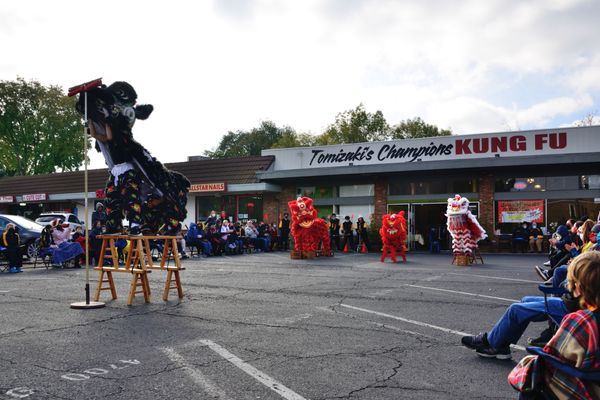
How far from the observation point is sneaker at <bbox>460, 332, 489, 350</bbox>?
5.51 metres

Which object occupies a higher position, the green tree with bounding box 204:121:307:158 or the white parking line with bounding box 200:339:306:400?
the green tree with bounding box 204:121:307:158

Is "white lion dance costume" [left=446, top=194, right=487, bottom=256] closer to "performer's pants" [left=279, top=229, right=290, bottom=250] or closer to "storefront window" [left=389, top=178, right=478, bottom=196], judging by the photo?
"storefront window" [left=389, top=178, right=478, bottom=196]

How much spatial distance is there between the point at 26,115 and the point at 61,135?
3.43m

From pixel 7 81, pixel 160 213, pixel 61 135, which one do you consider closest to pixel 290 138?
pixel 61 135

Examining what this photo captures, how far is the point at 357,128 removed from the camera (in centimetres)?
5928

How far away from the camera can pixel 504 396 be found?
174 inches

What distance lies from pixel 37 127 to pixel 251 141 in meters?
27.3

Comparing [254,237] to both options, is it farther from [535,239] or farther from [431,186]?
[535,239]

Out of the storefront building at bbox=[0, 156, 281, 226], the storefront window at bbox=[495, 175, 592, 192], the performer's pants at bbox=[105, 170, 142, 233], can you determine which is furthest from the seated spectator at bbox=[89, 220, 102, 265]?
the storefront window at bbox=[495, 175, 592, 192]

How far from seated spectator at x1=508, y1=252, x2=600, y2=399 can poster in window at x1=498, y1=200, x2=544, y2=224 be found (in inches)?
881

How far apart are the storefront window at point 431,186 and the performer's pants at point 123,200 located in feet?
57.3

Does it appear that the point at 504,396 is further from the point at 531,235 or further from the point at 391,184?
the point at 391,184

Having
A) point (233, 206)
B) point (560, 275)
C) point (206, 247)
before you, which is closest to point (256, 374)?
point (560, 275)

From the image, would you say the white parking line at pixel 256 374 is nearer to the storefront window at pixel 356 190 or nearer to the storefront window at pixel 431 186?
the storefront window at pixel 431 186
